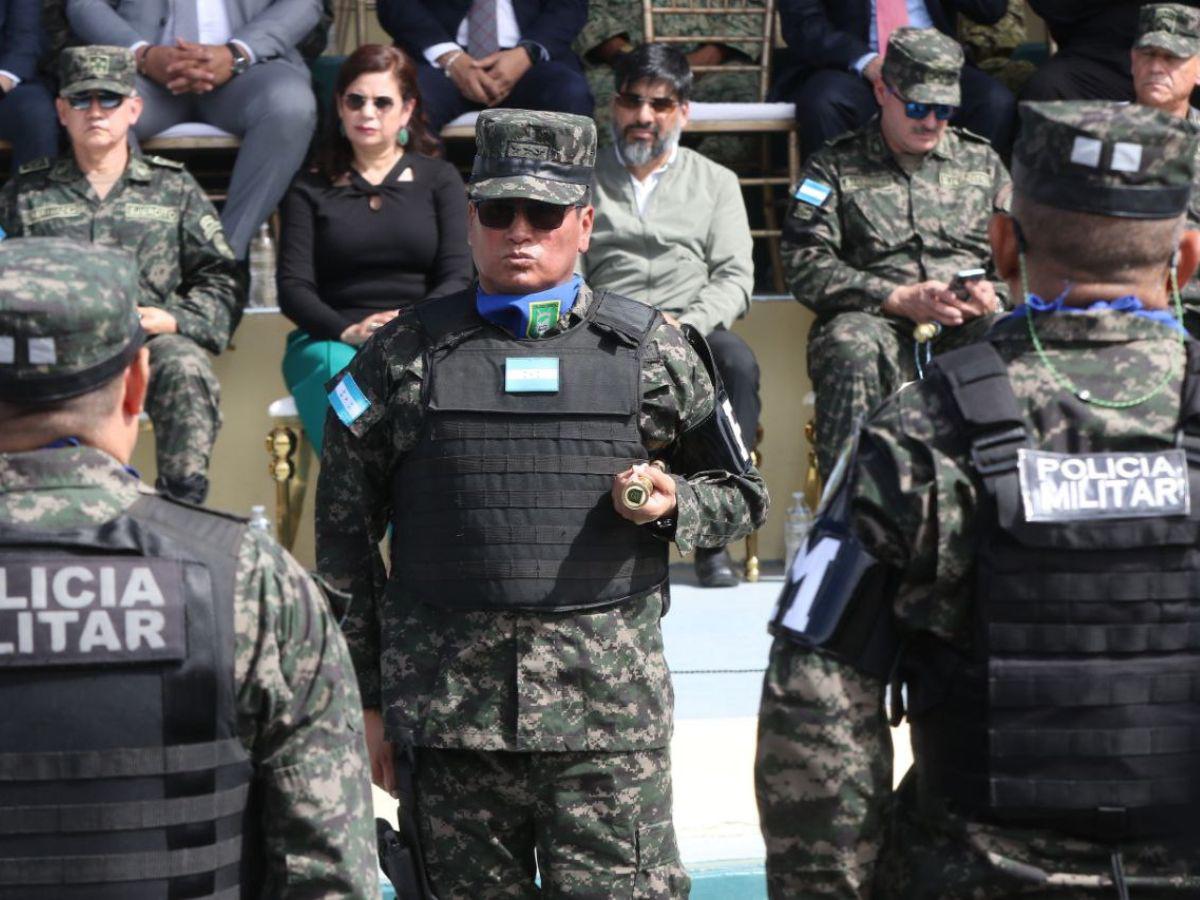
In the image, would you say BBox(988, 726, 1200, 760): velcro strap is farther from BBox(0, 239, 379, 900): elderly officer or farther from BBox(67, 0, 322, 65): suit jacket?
BBox(67, 0, 322, 65): suit jacket

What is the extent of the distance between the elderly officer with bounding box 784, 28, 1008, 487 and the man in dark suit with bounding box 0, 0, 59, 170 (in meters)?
2.57

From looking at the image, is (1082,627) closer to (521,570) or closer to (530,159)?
(521,570)

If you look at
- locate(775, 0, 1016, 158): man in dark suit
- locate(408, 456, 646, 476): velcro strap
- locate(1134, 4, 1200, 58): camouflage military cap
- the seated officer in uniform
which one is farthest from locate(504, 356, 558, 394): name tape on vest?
locate(1134, 4, 1200, 58): camouflage military cap

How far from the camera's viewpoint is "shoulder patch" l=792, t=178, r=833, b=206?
6.07 m

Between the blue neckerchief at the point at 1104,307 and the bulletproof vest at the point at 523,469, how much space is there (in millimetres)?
1076

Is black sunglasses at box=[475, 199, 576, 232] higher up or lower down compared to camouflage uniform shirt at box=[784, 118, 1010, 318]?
higher up

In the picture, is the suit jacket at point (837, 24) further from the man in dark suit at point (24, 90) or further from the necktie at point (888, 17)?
the man in dark suit at point (24, 90)

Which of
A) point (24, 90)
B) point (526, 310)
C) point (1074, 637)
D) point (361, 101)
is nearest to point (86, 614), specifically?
point (1074, 637)

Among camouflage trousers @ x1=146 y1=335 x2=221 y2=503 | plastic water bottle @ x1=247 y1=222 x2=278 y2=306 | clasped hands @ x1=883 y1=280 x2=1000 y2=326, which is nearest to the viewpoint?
camouflage trousers @ x1=146 y1=335 x2=221 y2=503

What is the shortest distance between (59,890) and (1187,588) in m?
1.31

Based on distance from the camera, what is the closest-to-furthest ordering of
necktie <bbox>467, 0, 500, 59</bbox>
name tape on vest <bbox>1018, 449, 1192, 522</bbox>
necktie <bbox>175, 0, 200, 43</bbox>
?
name tape on vest <bbox>1018, 449, 1192, 522</bbox> < necktie <bbox>175, 0, 200, 43</bbox> < necktie <bbox>467, 0, 500, 59</bbox>

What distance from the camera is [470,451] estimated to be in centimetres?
312

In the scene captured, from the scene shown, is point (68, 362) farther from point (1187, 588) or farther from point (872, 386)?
point (872, 386)

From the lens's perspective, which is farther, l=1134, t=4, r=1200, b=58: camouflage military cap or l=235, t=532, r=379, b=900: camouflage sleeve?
l=1134, t=4, r=1200, b=58: camouflage military cap
